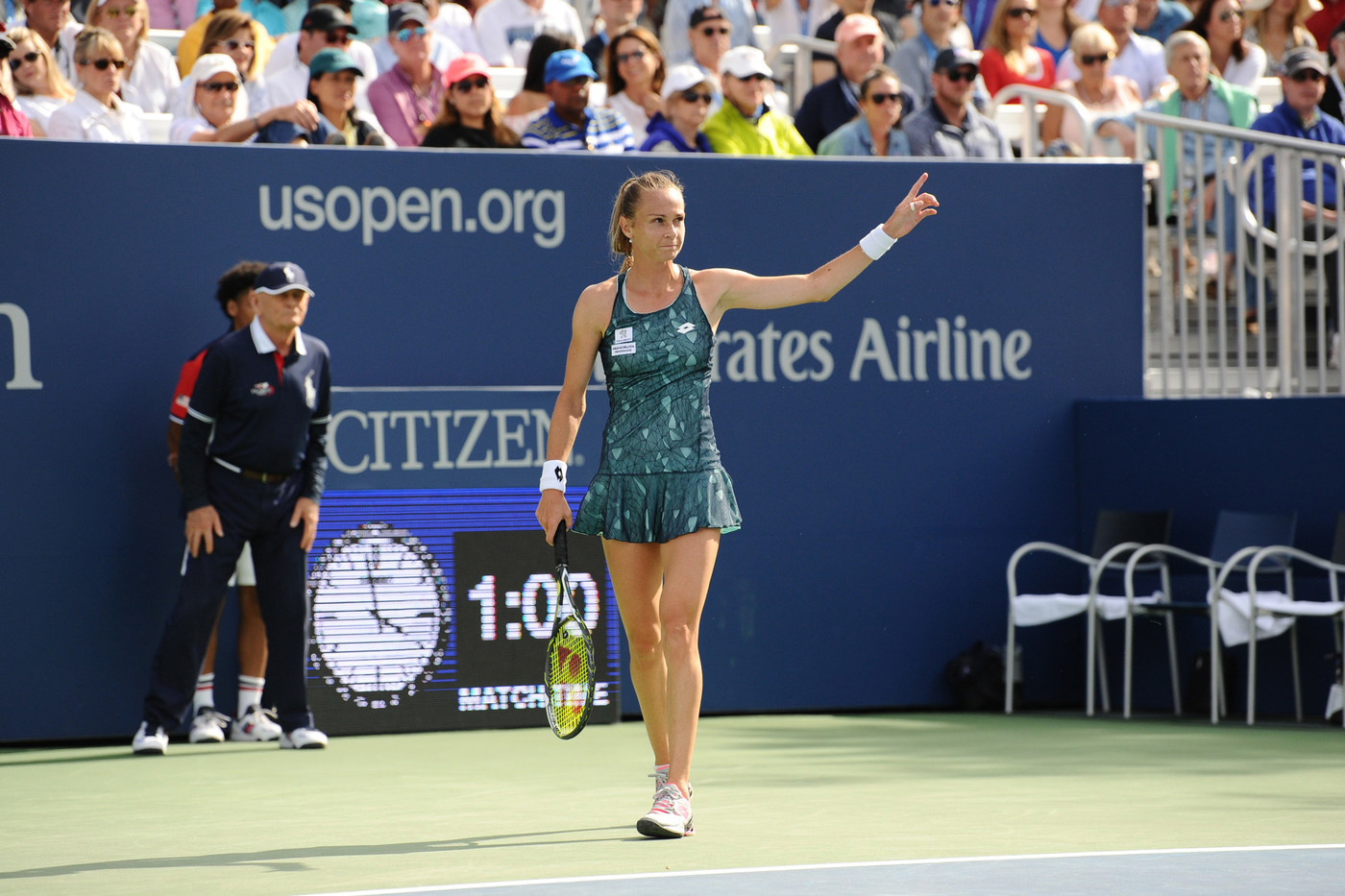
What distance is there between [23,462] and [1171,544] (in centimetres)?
574

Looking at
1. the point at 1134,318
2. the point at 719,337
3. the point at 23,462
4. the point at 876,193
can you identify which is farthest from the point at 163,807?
the point at 1134,318

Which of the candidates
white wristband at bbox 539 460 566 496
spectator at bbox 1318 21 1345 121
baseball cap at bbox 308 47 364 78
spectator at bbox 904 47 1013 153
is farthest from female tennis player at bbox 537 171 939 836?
spectator at bbox 1318 21 1345 121

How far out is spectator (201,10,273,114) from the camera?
10.6 m

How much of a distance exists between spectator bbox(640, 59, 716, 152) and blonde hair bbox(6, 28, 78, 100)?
297 centimetres

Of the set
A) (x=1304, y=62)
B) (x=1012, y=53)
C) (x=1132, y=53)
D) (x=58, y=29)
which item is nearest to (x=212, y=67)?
(x=58, y=29)

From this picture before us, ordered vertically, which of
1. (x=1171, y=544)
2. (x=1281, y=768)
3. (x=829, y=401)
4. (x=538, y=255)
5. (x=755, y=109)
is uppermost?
(x=755, y=109)

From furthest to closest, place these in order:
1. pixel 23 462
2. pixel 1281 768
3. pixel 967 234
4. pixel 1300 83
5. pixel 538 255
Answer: pixel 1300 83 → pixel 967 234 → pixel 538 255 → pixel 23 462 → pixel 1281 768

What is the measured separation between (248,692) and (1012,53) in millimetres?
6781

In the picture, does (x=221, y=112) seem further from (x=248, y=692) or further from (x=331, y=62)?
(x=248, y=692)

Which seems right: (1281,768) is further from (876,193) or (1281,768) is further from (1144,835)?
(876,193)

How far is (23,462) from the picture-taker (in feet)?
29.3

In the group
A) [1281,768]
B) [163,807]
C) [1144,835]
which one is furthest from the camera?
[1281,768]

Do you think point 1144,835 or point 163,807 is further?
point 163,807

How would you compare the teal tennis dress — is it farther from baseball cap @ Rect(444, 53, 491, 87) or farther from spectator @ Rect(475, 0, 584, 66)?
spectator @ Rect(475, 0, 584, 66)
